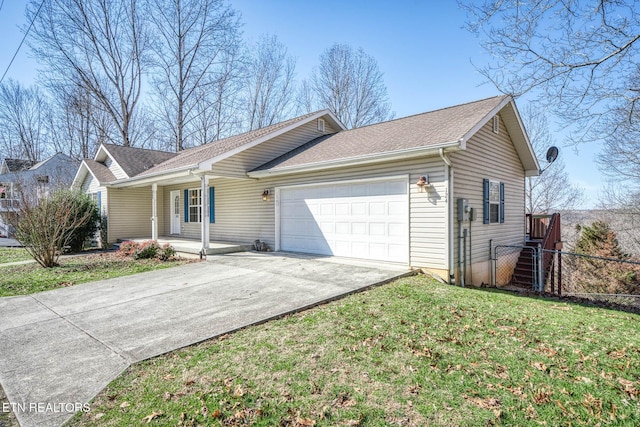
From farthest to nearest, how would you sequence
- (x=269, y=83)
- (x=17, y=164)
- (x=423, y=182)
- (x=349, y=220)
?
(x=17, y=164) < (x=269, y=83) < (x=349, y=220) < (x=423, y=182)

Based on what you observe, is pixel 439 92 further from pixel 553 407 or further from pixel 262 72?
pixel 262 72

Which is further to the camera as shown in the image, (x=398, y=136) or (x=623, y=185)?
(x=623, y=185)

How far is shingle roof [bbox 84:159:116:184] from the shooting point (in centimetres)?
1491

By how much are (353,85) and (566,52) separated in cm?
1943

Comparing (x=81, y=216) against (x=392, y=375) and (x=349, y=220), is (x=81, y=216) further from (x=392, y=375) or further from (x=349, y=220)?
(x=392, y=375)

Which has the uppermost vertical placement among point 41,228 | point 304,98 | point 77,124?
point 304,98

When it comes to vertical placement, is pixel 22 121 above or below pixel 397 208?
above

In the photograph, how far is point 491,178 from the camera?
9156 millimetres

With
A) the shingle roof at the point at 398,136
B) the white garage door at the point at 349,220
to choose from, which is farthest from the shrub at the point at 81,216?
the white garage door at the point at 349,220

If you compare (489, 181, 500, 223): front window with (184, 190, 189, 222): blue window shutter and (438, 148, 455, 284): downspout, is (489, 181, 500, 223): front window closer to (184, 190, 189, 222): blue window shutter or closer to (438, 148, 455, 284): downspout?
(438, 148, 455, 284): downspout

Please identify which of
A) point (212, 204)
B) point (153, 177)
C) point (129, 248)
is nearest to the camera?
point (129, 248)

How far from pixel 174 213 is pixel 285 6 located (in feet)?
31.1

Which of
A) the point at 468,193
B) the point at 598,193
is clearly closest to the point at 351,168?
the point at 468,193

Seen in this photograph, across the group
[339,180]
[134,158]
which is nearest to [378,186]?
[339,180]
